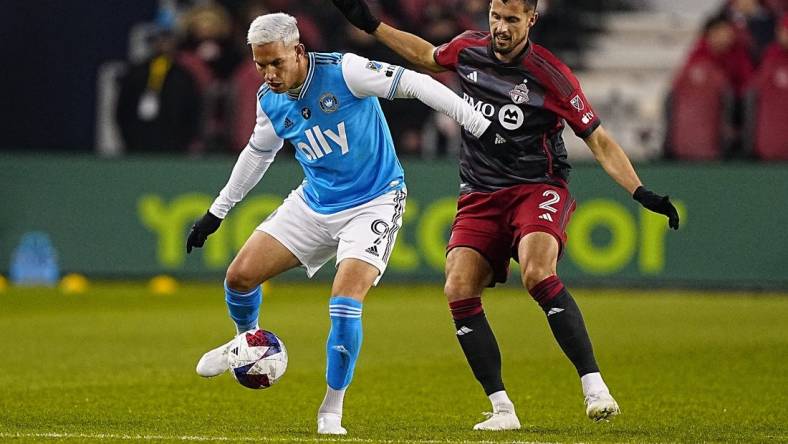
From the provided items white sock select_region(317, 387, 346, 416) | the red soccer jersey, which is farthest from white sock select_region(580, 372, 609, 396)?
white sock select_region(317, 387, 346, 416)

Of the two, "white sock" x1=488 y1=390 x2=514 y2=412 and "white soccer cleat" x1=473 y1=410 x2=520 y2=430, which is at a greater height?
"white sock" x1=488 y1=390 x2=514 y2=412

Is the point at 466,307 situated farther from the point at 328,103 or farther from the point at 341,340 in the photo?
the point at 328,103

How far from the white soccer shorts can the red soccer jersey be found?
0.51 metres

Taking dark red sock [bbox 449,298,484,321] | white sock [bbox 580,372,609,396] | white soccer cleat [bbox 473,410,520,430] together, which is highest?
dark red sock [bbox 449,298,484,321]

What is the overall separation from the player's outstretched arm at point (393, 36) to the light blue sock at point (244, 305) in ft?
5.01

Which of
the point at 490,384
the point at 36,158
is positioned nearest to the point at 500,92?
the point at 490,384

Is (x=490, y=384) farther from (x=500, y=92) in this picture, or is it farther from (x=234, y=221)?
(x=234, y=221)

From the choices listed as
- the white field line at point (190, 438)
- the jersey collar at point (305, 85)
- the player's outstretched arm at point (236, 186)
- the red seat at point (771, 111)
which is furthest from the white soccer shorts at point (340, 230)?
the red seat at point (771, 111)

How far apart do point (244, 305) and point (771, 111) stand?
10453mm

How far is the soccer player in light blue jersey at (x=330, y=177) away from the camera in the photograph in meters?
7.93

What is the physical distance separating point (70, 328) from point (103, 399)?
487 cm

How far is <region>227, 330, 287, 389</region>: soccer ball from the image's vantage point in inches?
319

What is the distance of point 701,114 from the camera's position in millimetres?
17984

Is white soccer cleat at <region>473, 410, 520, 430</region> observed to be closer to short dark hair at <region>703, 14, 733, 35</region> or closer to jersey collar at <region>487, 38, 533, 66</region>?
jersey collar at <region>487, 38, 533, 66</region>
